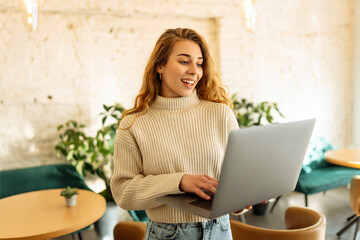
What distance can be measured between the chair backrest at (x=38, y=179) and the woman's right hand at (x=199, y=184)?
2.15 metres

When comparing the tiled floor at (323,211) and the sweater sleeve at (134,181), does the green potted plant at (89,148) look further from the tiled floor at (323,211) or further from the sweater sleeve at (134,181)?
the sweater sleeve at (134,181)

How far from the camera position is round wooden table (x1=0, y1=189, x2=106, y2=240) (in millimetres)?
1839

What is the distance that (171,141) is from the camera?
1291 mm

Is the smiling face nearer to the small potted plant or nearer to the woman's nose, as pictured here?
the woman's nose

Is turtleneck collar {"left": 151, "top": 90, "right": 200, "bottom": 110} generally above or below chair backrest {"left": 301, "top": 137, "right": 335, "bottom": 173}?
above

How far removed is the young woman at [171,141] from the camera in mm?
1237

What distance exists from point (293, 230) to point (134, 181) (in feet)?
2.71

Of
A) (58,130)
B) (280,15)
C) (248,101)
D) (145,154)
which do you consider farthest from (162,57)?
(280,15)

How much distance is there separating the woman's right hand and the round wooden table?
3.47ft

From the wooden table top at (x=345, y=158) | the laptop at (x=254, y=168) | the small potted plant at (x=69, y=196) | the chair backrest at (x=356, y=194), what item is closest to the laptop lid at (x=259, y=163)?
the laptop at (x=254, y=168)

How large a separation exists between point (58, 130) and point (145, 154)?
2248 mm

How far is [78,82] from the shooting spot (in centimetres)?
340

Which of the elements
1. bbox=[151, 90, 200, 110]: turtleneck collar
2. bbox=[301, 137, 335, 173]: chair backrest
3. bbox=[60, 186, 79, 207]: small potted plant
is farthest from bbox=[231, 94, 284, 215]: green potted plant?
bbox=[151, 90, 200, 110]: turtleneck collar

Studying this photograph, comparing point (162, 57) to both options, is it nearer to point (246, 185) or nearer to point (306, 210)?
point (246, 185)
